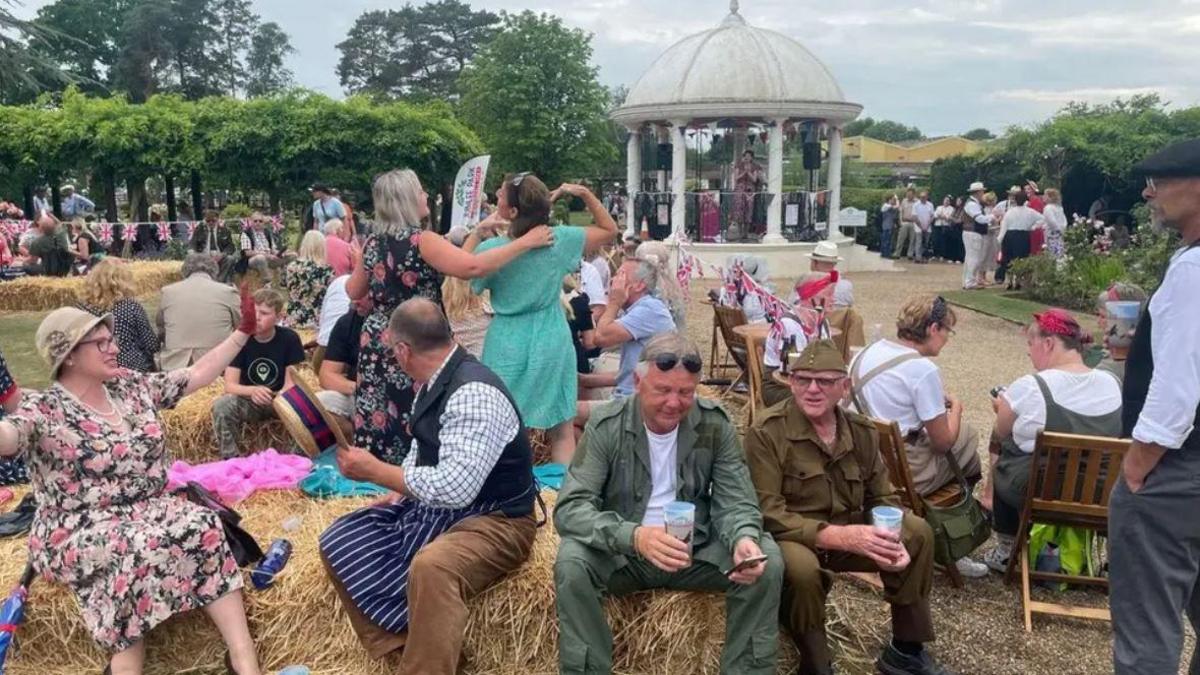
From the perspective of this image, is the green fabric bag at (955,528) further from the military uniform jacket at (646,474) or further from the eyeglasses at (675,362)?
the eyeglasses at (675,362)

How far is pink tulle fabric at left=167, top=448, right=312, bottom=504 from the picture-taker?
468cm

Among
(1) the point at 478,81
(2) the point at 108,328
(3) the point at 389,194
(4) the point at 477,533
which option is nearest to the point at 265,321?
(3) the point at 389,194

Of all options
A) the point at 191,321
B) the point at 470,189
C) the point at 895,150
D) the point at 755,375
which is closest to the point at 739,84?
the point at 470,189

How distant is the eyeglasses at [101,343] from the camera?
11.1 ft

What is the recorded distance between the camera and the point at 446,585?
311 cm

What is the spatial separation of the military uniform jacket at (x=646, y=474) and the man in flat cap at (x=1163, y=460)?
1.21m

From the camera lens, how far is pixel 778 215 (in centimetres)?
1922

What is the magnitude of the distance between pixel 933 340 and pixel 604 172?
1450 inches

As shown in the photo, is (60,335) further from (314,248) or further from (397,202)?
(314,248)

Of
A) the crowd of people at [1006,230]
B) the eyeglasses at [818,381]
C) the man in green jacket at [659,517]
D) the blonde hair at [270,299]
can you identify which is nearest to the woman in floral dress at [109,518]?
the man in green jacket at [659,517]

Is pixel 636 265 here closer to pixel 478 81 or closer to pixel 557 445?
pixel 557 445

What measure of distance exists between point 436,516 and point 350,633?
655 millimetres

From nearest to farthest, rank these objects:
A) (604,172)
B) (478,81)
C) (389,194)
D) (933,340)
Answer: (933,340) → (389,194) → (478,81) → (604,172)

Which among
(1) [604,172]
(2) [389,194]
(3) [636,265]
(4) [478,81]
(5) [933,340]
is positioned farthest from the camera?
(1) [604,172]
